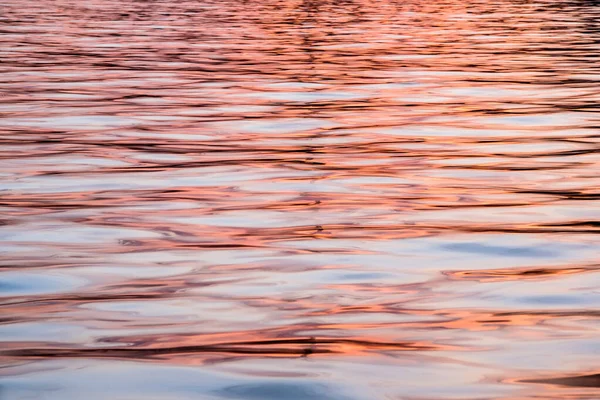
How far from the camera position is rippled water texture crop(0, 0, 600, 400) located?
12.3 ft

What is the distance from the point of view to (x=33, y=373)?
12.1 ft

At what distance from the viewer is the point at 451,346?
3.95 m

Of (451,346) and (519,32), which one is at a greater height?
(451,346)

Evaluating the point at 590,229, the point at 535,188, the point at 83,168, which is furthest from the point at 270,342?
the point at 83,168

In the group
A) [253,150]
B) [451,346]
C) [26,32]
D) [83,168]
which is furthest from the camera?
[26,32]

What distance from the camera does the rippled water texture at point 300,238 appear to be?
375 cm

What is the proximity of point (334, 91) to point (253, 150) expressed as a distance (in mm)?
4114

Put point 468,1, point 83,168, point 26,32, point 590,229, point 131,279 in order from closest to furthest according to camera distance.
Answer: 1. point 131,279
2. point 590,229
3. point 83,168
4. point 26,32
5. point 468,1

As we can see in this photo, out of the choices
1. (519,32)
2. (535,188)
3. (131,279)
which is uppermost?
(131,279)

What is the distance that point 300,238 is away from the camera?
5.61m

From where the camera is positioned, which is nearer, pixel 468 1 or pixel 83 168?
pixel 83 168

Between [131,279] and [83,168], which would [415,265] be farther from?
[83,168]

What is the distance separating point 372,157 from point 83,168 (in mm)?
1680

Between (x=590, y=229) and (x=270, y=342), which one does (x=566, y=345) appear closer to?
Result: (x=270, y=342)
